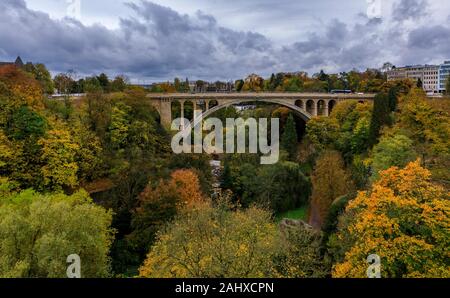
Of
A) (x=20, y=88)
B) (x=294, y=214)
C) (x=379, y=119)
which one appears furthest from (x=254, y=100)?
(x=20, y=88)

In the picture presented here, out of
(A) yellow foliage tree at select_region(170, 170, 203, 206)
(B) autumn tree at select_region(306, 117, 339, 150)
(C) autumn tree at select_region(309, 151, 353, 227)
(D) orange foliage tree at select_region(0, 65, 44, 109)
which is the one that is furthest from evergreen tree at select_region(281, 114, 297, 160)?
(D) orange foliage tree at select_region(0, 65, 44, 109)

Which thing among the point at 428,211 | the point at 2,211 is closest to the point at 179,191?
the point at 2,211

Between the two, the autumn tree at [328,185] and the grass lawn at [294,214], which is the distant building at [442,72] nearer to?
the grass lawn at [294,214]

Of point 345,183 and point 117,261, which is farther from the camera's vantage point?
point 345,183

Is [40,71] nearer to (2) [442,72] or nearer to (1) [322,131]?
(1) [322,131]

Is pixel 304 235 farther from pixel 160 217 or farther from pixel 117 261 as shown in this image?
pixel 117 261
